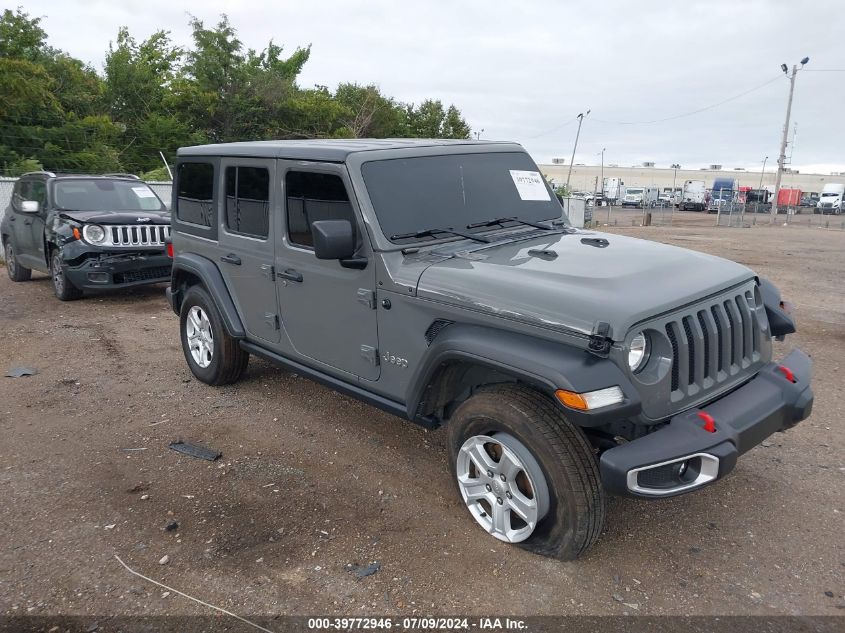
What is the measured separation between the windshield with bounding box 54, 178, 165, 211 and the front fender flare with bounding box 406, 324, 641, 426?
306 inches

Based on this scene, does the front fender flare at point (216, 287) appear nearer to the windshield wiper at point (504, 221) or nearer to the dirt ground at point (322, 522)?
the dirt ground at point (322, 522)

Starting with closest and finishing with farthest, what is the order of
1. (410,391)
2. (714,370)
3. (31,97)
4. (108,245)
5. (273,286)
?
(714,370) < (410,391) < (273,286) < (108,245) < (31,97)

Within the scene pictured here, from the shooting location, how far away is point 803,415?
331 centimetres

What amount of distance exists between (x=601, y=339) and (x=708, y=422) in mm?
627

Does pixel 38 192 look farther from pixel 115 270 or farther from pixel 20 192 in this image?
pixel 115 270

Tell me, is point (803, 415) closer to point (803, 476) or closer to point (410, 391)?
point (803, 476)

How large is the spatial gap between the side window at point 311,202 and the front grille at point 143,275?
5.44 meters

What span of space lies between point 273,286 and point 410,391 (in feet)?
4.93

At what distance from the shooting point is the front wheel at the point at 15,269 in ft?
34.8

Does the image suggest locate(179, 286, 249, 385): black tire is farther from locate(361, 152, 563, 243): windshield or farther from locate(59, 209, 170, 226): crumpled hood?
locate(59, 209, 170, 226): crumpled hood

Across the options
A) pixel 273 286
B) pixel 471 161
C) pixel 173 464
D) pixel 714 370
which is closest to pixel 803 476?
pixel 714 370

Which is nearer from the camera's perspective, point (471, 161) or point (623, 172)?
point (471, 161)

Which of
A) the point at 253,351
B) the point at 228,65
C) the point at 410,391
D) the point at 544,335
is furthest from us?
the point at 228,65

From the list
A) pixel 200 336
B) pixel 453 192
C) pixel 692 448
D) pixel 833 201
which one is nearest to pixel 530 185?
pixel 453 192
